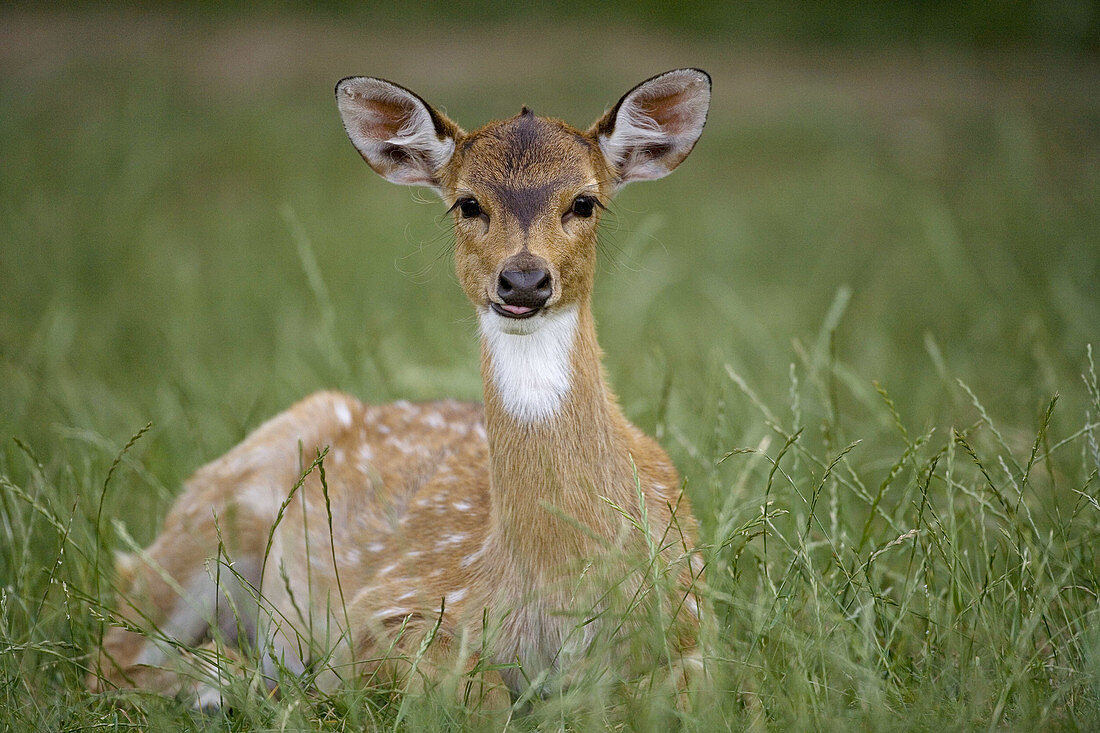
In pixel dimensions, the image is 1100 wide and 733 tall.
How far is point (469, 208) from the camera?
3.17m

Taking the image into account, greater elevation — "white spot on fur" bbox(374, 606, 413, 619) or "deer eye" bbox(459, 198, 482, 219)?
"deer eye" bbox(459, 198, 482, 219)

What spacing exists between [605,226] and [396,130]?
705 millimetres

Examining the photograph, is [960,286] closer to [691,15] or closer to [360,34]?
[691,15]

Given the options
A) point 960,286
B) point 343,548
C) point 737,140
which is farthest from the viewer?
point 737,140

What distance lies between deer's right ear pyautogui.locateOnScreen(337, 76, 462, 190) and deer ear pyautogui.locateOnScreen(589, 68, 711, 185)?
0.46 meters

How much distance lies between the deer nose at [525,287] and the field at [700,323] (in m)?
0.73

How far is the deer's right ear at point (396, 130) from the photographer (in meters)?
3.24

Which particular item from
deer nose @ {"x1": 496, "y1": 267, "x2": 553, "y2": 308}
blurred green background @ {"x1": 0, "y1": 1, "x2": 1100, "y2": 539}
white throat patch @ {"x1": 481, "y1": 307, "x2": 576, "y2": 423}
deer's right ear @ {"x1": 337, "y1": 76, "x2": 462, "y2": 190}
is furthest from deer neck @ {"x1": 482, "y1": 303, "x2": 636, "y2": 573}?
deer's right ear @ {"x1": 337, "y1": 76, "x2": 462, "y2": 190}

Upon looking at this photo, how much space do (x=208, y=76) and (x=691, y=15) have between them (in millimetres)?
4689

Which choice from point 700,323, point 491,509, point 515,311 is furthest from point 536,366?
point 700,323

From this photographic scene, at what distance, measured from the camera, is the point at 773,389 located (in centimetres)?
541

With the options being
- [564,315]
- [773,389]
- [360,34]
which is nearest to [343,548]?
[564,315]

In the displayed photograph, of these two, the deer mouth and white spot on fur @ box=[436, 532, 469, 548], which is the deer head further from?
white spot on fur @ box=[436, 532, 469, 548]

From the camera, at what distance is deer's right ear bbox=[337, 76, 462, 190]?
3.24 m
